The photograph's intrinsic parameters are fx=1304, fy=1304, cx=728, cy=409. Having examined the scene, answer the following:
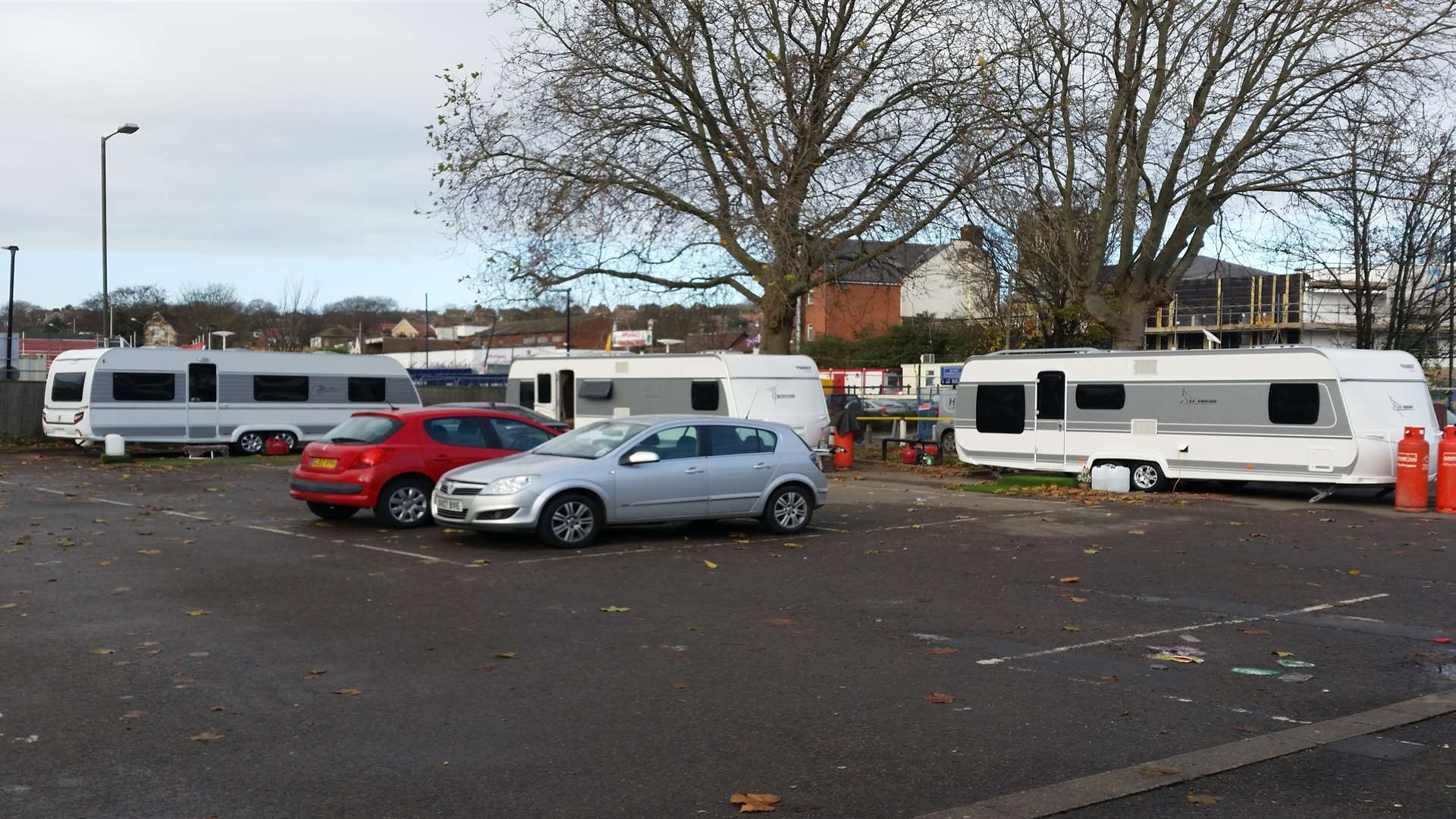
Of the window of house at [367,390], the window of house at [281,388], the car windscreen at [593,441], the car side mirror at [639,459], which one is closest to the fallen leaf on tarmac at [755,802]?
the car side mirror at [639,459]

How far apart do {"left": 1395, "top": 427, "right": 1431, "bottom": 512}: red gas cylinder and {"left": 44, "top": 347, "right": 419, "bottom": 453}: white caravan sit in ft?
78.7

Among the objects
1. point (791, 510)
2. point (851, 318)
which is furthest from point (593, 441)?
point (851, 318)

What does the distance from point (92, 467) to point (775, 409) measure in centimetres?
1430

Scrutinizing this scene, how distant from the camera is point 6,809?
5.34 metres

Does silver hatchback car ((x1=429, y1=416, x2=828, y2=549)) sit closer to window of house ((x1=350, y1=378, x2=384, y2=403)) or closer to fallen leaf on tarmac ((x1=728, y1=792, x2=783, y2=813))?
fallen leaf on tarmac ((x1=728, y1=792, x2=783, y2=813))

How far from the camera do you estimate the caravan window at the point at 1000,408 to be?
78.6ft

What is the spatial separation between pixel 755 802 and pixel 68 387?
95.5 ft

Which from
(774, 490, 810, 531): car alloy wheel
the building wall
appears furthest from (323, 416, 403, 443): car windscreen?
the building wall

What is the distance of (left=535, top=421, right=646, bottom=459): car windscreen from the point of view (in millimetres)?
14523

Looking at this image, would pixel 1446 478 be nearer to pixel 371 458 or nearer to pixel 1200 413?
pixel 1200 413

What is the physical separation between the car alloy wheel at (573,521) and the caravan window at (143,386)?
65.6ft

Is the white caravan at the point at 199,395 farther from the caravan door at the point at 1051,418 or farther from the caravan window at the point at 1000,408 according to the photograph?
the caravan door at the point at 1051,418

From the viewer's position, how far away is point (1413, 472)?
61.7ft

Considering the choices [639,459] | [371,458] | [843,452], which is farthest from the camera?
[843,452]
